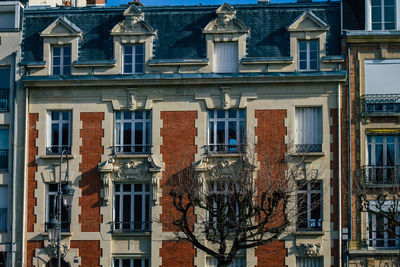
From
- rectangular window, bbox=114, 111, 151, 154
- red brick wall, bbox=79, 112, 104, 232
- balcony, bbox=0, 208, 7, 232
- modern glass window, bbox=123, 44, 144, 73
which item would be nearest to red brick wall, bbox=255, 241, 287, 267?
rectangular window, bbox=114, 111, 151, 154

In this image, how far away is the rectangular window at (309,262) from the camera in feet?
111

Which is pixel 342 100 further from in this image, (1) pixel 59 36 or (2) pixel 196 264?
(1) pixel 59 36

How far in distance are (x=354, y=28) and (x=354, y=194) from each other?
6.78m

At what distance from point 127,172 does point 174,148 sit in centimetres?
211

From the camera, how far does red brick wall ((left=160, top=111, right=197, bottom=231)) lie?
34312 mm

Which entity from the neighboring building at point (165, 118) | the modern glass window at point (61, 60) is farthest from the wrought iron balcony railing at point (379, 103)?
the modern glass window at point (61, 60)

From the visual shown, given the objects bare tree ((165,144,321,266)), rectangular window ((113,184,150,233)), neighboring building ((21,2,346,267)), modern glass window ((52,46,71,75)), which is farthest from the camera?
modern glass window ((52,46,71,75))

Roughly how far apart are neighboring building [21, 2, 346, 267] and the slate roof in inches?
2.6

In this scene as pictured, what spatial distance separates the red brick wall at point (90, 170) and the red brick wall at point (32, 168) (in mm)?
1915

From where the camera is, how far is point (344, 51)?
3466 centimetres

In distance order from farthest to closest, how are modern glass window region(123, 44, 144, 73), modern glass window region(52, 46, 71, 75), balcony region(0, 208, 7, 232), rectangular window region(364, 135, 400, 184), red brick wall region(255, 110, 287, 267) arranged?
modern glass window region(52, 46, 71, 75)
modern glass window region(123, 44, 144, 73)
balcony region(0, 208, 7, 232)
rectangular window region(364, 135, 400, 184)
red brick wall region(255, 110, 287, 267)

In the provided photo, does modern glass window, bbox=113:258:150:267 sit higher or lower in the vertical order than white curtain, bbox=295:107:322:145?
lower

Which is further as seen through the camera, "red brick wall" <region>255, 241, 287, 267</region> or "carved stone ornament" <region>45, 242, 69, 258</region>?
"carved stone ornament" <region>45, 242, 69, 258</region>

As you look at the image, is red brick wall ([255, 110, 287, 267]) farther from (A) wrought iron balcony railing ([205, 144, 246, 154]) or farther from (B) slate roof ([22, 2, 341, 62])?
(B) slate roof ([22, 2, 341, 62])
